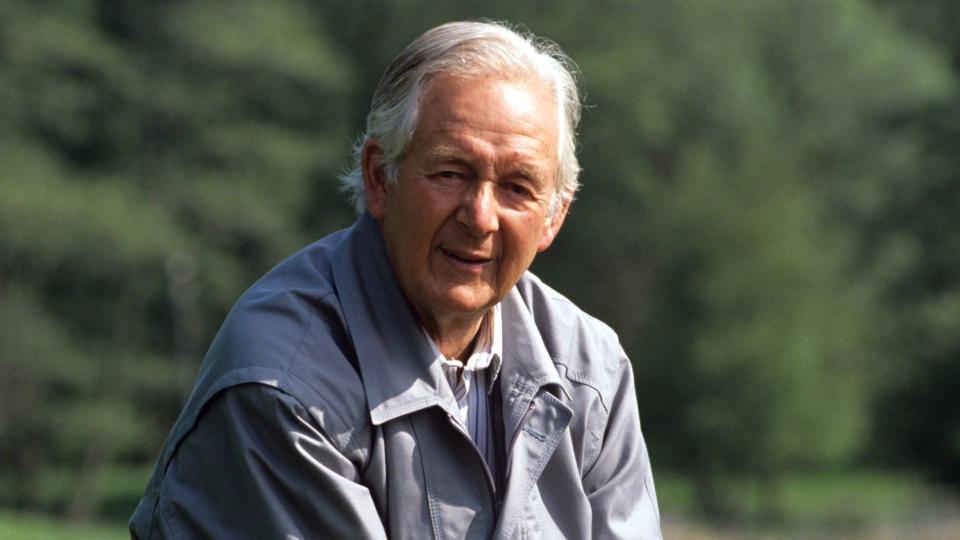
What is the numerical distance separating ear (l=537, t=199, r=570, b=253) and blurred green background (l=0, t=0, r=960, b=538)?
31500 mm

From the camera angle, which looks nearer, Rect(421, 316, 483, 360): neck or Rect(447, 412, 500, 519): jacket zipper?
Rect(447, 412, 500, 519): jacket zipper

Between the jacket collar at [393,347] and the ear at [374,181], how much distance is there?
44 millimetres

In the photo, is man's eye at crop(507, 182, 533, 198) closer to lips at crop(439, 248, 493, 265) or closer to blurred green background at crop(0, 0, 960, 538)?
lips at crop(439, 248, 493, 265)

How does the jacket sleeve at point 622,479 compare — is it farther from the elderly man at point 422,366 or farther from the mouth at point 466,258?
the mouth at point 466,258

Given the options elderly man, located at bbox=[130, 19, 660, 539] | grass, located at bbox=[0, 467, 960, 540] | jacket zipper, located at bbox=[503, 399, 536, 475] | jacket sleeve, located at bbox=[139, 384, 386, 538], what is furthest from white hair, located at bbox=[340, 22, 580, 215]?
grass, located at bbox=[0, 467, 960, 540]

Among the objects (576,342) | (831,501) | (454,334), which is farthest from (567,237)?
(454,334)

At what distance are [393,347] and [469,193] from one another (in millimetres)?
292

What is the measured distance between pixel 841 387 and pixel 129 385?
16.0 meters

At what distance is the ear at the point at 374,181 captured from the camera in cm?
286

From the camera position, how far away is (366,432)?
8.86 ft

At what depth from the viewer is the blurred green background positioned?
114 feet

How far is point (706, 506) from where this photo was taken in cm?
3888

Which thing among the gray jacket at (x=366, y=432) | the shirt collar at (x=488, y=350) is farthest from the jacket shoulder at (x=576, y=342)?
the shirt collar at (x=488, y=350)

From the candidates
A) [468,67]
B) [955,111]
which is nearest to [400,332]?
[468,67]
